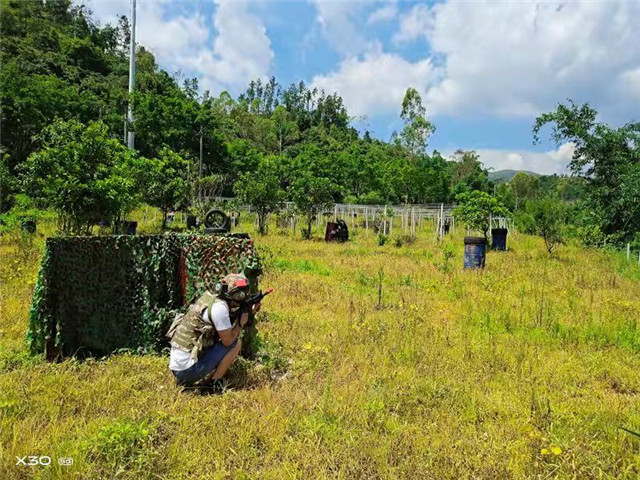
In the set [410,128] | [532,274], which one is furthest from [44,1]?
[532,274]

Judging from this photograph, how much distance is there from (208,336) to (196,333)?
0.10m

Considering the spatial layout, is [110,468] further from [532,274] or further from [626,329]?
[532,274]

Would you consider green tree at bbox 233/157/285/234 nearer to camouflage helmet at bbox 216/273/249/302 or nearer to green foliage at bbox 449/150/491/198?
camouflage helmet at bbox 216/273/249/302

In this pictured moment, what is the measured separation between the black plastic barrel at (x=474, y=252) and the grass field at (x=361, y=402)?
3.88 meters

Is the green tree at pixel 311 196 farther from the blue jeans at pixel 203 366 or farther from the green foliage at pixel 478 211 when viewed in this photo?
the blue jeans at pixel 203 366

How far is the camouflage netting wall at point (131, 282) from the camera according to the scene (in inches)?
153

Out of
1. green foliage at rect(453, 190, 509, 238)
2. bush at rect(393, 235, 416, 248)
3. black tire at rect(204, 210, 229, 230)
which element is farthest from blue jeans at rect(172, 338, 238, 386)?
green foliage at rect(453, 190, 509, 238)

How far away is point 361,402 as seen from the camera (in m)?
3.25

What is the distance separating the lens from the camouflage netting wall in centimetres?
388

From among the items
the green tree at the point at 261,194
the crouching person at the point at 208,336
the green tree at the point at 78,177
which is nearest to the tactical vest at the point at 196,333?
the crouching person at the point at 208,336

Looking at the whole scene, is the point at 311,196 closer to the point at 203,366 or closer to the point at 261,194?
the point at 261,194

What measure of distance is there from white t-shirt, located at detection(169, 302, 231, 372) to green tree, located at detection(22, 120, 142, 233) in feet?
19.8

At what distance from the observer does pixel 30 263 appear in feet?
24.0

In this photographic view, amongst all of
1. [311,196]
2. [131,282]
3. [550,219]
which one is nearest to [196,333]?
[131,282]
